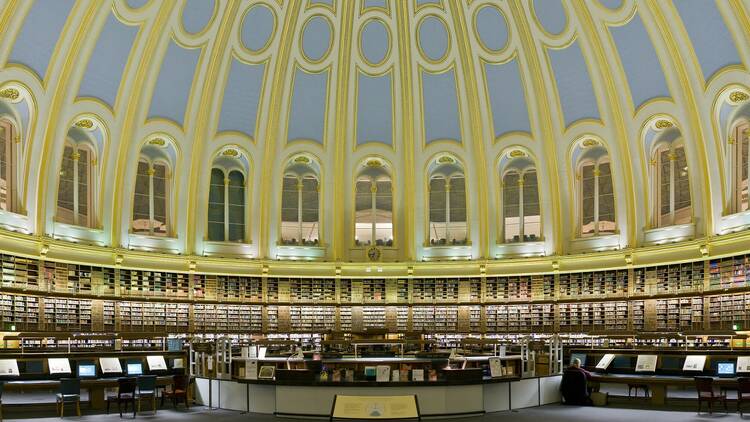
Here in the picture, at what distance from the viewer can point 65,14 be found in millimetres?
24141

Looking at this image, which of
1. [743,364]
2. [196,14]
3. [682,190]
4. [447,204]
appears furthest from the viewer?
[447,204]

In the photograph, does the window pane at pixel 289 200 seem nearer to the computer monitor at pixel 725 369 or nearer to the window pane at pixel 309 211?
the window pane at pixel 309 211

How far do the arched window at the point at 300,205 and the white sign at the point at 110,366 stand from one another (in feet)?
44.2

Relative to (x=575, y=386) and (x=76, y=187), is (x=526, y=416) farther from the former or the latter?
(x=76, y=187)

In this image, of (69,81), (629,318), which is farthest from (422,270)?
(69,81)

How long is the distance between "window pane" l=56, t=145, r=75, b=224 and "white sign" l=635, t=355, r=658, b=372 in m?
18.5

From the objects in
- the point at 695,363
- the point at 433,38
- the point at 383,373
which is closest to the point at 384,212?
the point at 433,38

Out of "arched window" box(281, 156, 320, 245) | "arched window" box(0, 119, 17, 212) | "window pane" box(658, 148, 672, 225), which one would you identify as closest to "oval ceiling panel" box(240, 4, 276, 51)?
"arched window" box(281, 156, 320, 245)

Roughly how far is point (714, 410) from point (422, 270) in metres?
15.8

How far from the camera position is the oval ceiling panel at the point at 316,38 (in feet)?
96.5

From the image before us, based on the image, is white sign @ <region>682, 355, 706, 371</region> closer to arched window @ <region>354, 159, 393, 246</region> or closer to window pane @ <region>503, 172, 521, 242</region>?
window pane @ <region>503, 172, 521, 242</region>

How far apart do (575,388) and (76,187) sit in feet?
59.2

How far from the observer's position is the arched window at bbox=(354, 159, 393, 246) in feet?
106

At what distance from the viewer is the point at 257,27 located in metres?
28.8
